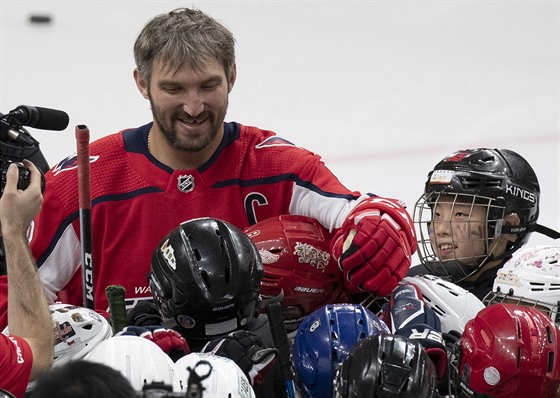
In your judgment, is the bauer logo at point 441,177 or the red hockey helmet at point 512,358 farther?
the bauer logo at point 441,177

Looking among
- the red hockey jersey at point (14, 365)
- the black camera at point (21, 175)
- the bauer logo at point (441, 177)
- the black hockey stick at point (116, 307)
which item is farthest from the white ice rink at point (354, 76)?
the red hockey jersey at point (14, 365)

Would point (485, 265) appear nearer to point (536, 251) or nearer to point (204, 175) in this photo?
point (536, 251)

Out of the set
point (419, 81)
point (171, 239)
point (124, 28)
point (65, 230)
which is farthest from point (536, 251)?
point (124, 28)

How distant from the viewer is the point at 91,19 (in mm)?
6355

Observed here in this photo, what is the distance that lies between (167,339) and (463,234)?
4.54 feet

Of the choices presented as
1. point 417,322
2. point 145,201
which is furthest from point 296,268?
point 145,201

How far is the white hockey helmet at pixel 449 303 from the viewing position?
2877mm

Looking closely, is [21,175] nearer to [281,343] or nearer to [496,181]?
[281,343]

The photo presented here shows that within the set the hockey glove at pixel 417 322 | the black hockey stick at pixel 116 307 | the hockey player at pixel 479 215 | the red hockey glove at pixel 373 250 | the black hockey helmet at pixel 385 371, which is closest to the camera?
the black hockey helmet at pixel 385 371

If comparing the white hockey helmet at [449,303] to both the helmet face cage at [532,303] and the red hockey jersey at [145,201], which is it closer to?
the helmet face cage at [532,303]

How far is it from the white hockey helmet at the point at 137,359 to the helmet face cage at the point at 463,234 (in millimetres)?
1510

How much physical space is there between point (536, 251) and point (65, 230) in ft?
4.17

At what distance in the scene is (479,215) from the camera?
351 cm

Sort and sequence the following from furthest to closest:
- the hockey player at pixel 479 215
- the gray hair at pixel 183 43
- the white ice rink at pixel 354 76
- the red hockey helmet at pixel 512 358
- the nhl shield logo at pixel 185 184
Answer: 1. the white ice rink at pixel 354 76
2. the hockey player at pixel 479 215
3. the nhl shield logo at pixel 185 184
4. the gray hair at pixel 183 43
5. the red hockey helmet at pixel 512 358
